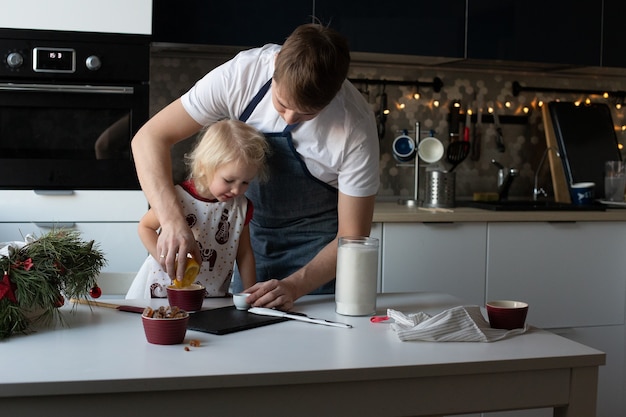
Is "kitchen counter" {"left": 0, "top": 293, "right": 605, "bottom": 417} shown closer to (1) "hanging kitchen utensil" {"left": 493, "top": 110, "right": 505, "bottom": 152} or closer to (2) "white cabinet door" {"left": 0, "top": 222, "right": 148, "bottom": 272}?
(2) "white cabinet door" {"left": 0, "top": 222, "right": 148, "bottom": 272}

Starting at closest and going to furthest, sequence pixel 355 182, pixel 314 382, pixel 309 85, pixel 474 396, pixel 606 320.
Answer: pixel 314 382
pixel 474 396
pixel 309 85
pixel 355 182
pixel 606 320

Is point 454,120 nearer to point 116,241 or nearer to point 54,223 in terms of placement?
point 116,241

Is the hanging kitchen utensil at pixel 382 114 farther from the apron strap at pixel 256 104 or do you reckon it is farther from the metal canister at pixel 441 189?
the apron strap at pixel 256 104

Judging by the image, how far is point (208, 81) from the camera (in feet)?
6.22

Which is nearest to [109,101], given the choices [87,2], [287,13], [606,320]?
[87,2]

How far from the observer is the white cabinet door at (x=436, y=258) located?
304 centimetres

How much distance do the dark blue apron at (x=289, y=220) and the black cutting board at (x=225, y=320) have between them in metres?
0.51

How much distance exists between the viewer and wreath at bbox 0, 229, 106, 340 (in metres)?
1.36

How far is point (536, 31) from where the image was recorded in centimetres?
348

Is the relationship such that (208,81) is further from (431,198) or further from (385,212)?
(431,198)

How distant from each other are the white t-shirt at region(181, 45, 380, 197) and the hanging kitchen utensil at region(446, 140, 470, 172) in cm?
180

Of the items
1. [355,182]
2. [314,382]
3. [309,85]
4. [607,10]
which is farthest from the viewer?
[607,10]

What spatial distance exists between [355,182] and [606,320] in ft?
6.22

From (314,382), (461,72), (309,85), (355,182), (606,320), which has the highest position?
(461,72)
